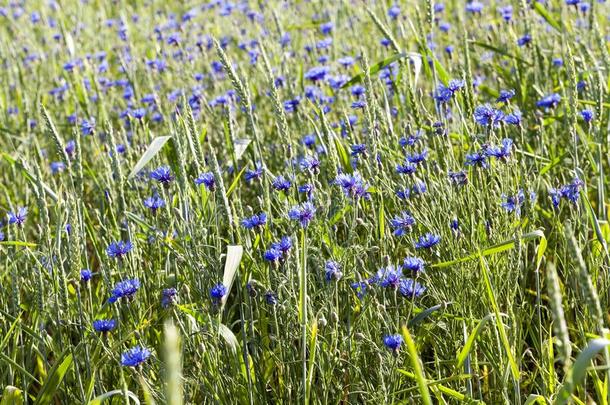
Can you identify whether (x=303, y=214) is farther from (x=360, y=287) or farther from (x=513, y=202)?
(x=513, y=202)

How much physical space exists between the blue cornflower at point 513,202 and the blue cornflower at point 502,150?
10 centimetres

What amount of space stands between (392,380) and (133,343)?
652mm

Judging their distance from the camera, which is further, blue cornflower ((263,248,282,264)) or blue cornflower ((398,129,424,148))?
blue cornflower ((398,129,424,148))

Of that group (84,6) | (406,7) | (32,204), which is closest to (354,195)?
(32,204)

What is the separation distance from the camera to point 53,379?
1.81 meters

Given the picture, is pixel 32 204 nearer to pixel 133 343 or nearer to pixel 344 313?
pixel 133 343

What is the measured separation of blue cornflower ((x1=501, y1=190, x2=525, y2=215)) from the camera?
193 cm

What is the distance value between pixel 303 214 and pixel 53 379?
2.16ft

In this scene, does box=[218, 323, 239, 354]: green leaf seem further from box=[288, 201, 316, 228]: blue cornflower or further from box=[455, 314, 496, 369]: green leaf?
box=[455, 314, 496, 369]: green leaf

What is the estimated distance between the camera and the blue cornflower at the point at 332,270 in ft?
5.69

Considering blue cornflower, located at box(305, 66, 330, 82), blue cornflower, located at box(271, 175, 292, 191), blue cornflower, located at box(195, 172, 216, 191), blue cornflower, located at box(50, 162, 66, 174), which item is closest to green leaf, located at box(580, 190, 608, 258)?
blue cornflower, located at box(271, 175, 292, 191)

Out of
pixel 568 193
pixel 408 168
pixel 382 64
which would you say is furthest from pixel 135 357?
pixel 382 64

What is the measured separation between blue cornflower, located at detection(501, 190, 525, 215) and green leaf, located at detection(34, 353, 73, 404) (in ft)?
3.49

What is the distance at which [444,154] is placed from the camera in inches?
86.4
